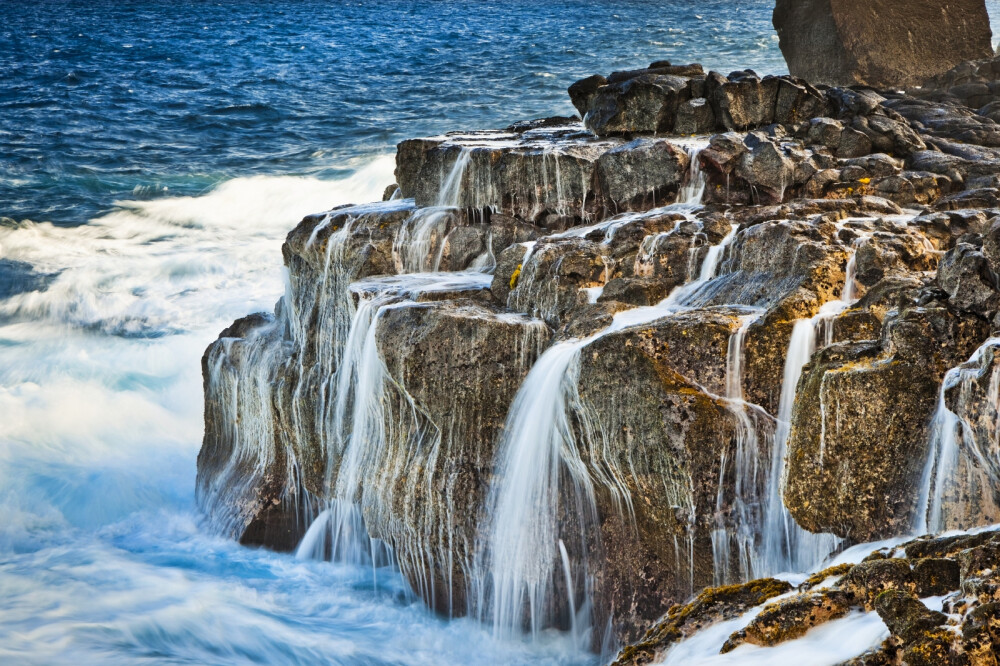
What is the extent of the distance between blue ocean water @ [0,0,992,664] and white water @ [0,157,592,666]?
42 millimetres

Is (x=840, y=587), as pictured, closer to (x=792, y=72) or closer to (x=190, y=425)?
(x=190, y=425)

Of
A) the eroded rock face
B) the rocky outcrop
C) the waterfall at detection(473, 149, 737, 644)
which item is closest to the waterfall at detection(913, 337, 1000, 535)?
the rocky outcrop

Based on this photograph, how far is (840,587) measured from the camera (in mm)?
4227

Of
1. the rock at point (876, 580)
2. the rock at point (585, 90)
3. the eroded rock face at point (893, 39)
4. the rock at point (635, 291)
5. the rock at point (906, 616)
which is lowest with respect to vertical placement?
the rock at point (876, 580)

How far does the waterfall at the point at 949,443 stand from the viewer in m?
5.19

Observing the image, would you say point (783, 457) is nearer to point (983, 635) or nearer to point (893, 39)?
point (983, 635)

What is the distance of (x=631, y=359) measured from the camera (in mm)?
7191

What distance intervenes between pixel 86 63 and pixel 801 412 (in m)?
40.1

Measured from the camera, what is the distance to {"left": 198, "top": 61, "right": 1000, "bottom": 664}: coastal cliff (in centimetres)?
602

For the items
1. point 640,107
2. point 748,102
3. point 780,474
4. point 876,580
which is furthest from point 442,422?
point 748,102

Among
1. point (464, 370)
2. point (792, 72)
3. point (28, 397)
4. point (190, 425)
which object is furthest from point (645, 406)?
point (792, 72)

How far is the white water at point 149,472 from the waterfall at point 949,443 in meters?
3.80

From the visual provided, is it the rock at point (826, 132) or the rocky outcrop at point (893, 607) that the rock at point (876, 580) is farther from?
the rock at point (826, 132)

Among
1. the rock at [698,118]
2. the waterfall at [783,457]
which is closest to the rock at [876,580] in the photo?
the waterfall at [783,457]
